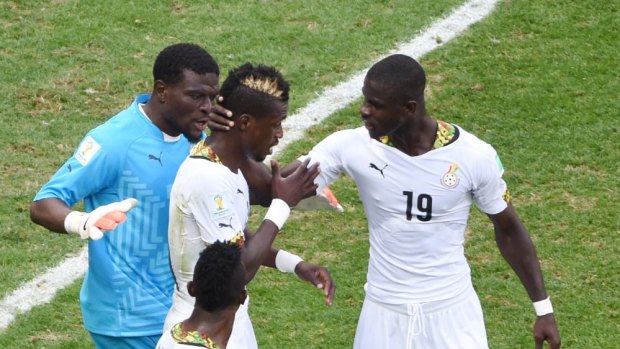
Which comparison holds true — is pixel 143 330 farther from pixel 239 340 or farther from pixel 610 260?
pixel 610 260

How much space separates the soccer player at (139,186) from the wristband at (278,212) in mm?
631

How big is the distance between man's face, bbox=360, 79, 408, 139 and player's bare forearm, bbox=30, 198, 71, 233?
1531 millimetres

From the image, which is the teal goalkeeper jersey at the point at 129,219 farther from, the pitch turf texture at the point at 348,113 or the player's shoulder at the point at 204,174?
the pitch turf texture at the point at 348,113

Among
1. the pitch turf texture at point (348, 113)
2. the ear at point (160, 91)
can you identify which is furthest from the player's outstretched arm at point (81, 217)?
the pitch turf texture at point (348, 113)

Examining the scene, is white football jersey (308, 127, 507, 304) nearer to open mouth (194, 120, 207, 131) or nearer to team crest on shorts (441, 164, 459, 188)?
team crest on shorts (441, 164, 459, 188)

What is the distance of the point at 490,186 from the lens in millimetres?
6953

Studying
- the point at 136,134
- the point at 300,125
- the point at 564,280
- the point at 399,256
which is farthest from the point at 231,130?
the point at 300,125

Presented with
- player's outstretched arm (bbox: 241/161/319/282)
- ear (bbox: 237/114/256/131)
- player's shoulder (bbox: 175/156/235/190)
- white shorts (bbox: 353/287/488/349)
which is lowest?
white shorts (bbox: 353/287/488/349)

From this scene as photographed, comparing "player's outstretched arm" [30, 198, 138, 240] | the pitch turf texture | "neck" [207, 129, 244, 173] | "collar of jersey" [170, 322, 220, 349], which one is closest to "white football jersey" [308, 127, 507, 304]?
"neck" [207, 129, 244, 173]

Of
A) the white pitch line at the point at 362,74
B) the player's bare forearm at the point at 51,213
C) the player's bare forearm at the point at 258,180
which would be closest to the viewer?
the player's bare forearm at the point at 51,213

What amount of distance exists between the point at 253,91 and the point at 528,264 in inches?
69.3

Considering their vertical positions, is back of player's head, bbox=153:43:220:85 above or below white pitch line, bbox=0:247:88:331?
above

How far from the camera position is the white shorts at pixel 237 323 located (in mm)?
6531

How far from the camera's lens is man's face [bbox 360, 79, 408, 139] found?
6828 millimetres
